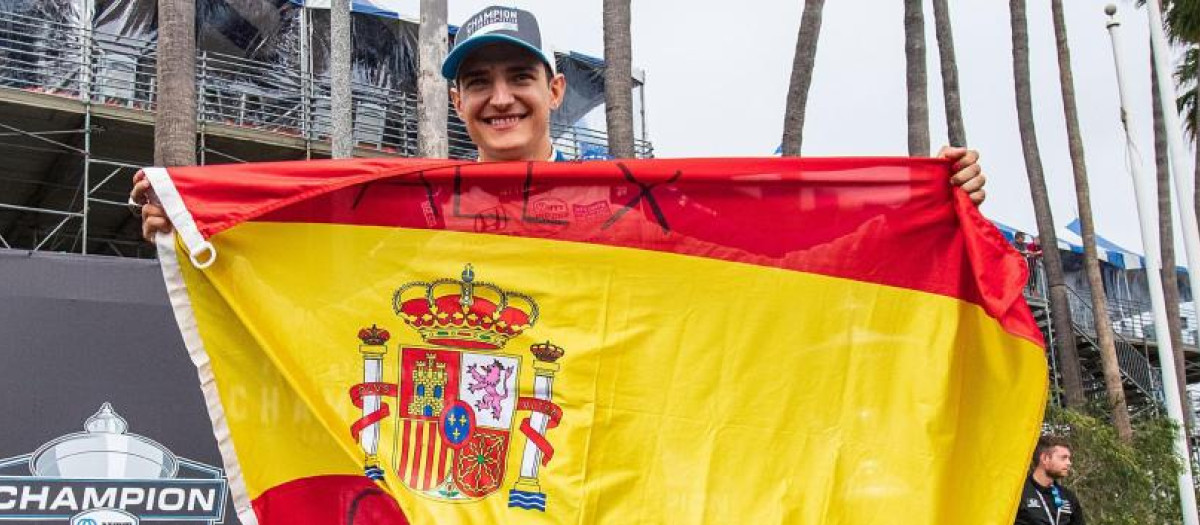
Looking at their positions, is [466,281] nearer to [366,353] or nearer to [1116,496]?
[366,353]

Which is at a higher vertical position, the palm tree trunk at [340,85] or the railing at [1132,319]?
the palm tree trunk at [340,85]

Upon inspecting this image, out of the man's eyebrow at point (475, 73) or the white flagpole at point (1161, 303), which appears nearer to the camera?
the man's eyebrow at point (475, 73)

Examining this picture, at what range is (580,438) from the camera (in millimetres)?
2758

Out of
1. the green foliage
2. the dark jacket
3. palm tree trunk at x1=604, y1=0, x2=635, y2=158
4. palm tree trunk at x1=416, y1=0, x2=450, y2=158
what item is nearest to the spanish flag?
the dark jacket

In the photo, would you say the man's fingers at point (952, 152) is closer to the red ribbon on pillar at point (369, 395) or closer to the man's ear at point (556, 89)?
the man's ear at point (556, 89)

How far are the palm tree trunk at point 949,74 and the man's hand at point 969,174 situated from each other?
38.1ft

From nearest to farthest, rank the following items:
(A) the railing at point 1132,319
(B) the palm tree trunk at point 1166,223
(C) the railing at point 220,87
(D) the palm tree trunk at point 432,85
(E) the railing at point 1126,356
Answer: (D) the palm tree trunk at point 432,85
(C) the railing at point 220,87
(B) the palm tree trunk at point 1166,223
(E) the railing at point 1126,356
(A) the railing at point 1132,319

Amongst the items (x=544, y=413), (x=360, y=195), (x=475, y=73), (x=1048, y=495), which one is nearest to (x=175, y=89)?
(x=360, y=195)

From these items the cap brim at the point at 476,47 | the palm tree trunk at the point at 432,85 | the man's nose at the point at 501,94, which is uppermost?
the palm tree trunk at the point at 432,85

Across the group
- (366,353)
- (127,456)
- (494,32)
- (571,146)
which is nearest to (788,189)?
(494,32)

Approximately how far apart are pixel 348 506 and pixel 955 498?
161cm

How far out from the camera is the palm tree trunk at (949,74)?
14023mm

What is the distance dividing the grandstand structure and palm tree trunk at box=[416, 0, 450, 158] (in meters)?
5.59

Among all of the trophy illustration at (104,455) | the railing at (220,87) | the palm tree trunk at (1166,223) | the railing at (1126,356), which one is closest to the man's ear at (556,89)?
the trophy illustration at (104,455)
